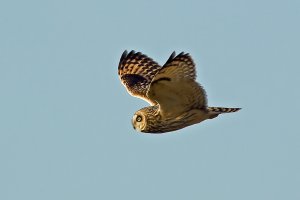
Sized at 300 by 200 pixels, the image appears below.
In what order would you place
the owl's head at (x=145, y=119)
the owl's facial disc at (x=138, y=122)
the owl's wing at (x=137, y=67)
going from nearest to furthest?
the owl's head at (x=145, y=119), the owl's facial disc at (x=138, y=122), the owl's wing at (x=137, y=67)

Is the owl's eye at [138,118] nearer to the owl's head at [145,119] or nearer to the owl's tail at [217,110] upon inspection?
the owl's head at [145,119]

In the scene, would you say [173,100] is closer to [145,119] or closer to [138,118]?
[145,119]

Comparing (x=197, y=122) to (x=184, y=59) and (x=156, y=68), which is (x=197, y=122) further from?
(x=156, y=68)

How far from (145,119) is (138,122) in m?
0.20

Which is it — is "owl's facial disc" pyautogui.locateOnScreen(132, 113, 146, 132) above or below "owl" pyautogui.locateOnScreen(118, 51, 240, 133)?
below

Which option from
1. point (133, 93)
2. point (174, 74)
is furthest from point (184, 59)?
point (133, 93)

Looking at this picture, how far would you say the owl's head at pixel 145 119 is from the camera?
1406 cm

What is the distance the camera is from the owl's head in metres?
14.1

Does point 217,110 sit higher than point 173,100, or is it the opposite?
point 217,110

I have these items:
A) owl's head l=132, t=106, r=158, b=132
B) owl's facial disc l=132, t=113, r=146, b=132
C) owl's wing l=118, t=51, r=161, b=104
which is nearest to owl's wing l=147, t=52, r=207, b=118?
owl's head l=132, t=106, r=158, b=132

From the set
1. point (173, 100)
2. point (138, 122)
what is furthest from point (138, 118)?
point (173, 100)

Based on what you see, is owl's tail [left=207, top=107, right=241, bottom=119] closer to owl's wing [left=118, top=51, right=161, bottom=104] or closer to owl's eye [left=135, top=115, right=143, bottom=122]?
owl's eye [left=135, top=115, right=143, bottom=122]

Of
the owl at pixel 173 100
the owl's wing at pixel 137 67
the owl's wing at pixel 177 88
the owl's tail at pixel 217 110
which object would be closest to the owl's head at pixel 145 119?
the owl at pixel 173 100

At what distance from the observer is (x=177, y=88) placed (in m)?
13.1
